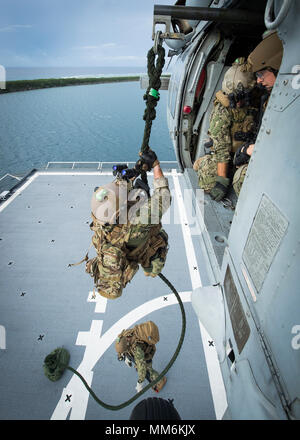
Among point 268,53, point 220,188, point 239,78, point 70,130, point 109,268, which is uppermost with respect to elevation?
point 268,53

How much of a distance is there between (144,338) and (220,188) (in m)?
2.76

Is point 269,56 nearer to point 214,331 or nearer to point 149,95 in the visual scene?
point 149,95

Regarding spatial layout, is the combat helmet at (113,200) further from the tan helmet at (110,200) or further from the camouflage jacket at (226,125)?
the camouflage jacket at (226,125)

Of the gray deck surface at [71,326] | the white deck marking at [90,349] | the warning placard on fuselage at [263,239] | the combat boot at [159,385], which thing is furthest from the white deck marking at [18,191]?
the warning placard on fuselage at [263,239]

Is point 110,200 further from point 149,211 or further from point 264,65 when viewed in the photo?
point 264,65

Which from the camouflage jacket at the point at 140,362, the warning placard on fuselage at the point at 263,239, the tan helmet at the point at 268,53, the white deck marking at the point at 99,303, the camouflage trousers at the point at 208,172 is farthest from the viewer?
the camouflage trousers at the point at 208,172

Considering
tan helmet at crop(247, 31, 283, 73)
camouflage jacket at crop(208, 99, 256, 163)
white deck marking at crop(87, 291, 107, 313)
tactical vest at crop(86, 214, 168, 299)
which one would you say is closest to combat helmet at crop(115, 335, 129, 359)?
tactical vest at crop(86, 214, 168, 299)

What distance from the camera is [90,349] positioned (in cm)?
344

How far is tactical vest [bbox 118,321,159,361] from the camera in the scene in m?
2.93

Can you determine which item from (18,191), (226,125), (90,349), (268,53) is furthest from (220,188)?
(18,191)

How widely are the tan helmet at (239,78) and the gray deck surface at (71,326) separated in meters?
3.00

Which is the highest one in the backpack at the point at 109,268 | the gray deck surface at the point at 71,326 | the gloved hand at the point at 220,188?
the gloved hand at the point at 220,188

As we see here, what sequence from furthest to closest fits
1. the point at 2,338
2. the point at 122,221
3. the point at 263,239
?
the point at 2,338
the point at 122,221
the point at 263,239

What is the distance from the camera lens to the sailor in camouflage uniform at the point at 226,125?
370cm
